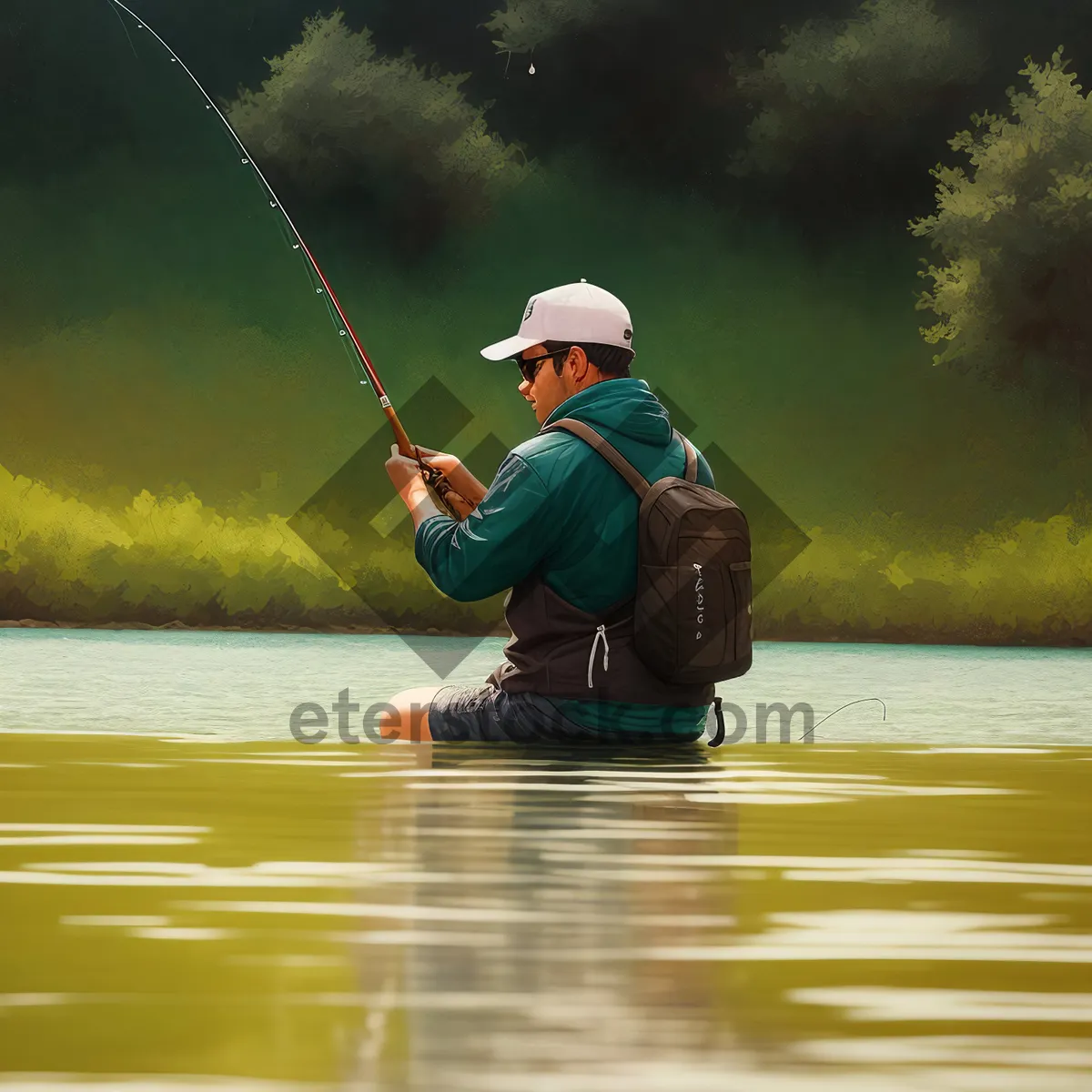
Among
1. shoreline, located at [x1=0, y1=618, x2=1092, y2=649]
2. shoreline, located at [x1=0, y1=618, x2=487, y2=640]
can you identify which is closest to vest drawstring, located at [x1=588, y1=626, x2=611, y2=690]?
shoreline, located at [x1=0, y1=618, x2=1092, y2=649]

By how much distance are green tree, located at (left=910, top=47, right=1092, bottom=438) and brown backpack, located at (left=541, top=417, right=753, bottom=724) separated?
750cm

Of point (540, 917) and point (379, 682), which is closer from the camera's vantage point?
point (540, 917)

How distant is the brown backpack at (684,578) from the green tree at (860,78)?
8814 millimetres

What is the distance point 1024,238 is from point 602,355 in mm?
7485

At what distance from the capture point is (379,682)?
670cm

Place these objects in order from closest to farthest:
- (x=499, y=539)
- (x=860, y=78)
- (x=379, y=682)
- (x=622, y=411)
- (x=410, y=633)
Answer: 1. (x=499, y=539)
2. (x=622, y=411)
3. (x=379, y=682)
4. (x=410, y=633)
5. (x=860, y=78)

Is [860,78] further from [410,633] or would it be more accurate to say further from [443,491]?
[443,491]

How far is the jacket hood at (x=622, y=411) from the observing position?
9.52 feet

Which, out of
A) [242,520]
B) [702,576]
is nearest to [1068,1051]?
[702,576]

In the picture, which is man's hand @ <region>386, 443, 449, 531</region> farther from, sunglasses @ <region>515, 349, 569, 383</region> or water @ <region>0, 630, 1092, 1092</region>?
water @ <region>0, 630, 1092, 1092</region>

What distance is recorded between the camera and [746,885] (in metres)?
1.95

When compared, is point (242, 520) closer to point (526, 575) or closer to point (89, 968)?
point (526, 575)

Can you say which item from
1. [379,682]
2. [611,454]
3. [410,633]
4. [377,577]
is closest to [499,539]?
[611,454]

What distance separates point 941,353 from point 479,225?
3.07 m
